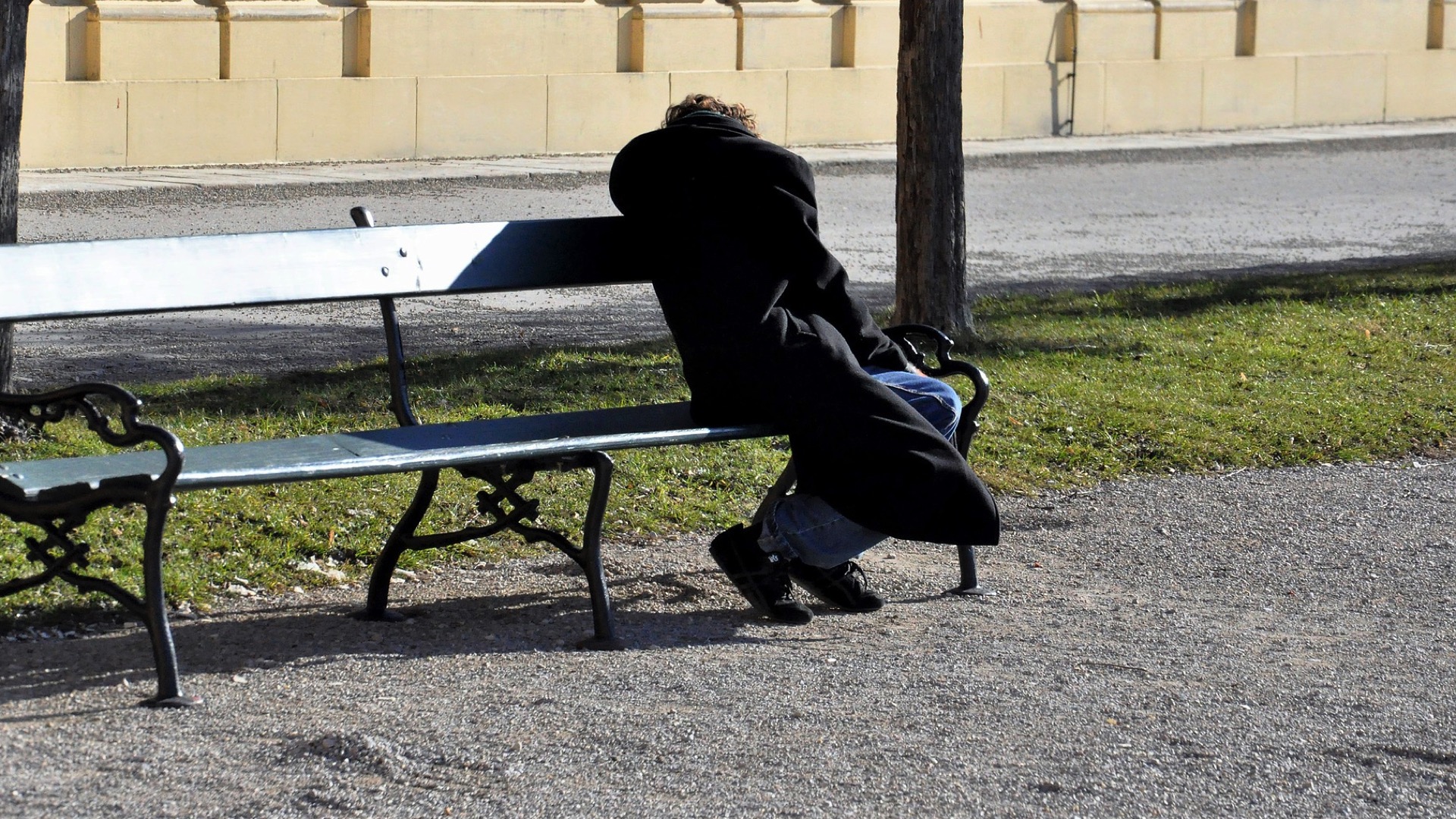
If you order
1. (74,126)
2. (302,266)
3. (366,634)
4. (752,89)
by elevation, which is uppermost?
(752,89)

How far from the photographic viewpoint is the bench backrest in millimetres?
4078

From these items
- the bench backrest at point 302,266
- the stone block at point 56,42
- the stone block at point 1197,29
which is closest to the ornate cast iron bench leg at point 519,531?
the bench backrest at point 302,266

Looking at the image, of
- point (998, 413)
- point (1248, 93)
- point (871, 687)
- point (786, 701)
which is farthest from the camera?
point (1248, 93)

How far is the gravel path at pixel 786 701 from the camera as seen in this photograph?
3.44 metres

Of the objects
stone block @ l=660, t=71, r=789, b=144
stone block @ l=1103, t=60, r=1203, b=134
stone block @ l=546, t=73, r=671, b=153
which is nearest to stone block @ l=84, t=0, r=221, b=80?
stone block @ l=546, t=73, r=671, b=153

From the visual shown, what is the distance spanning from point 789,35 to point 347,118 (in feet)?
16.8

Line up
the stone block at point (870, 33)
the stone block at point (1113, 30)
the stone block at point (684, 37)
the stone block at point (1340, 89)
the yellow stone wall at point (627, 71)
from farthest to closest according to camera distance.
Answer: the stone block at point (1340, 89) < the stone block at point (1113, 30) < the stone block at point (870, 33) < the stone block at point (684, 37) < the yellow stone wall at point (627, 71)

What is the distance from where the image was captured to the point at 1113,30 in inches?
850

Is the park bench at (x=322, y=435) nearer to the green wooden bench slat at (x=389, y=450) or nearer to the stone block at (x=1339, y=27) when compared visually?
the green wooden bench slat at (x=389, y=450)

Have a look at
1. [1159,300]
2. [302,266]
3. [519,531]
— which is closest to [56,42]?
[1159,300]

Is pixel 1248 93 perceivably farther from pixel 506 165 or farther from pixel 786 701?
pixel 786 701

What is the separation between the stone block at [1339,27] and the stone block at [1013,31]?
3.24 m

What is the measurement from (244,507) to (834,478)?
6.13 feet

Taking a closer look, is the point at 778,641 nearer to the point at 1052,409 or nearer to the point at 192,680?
the point at 192,680
